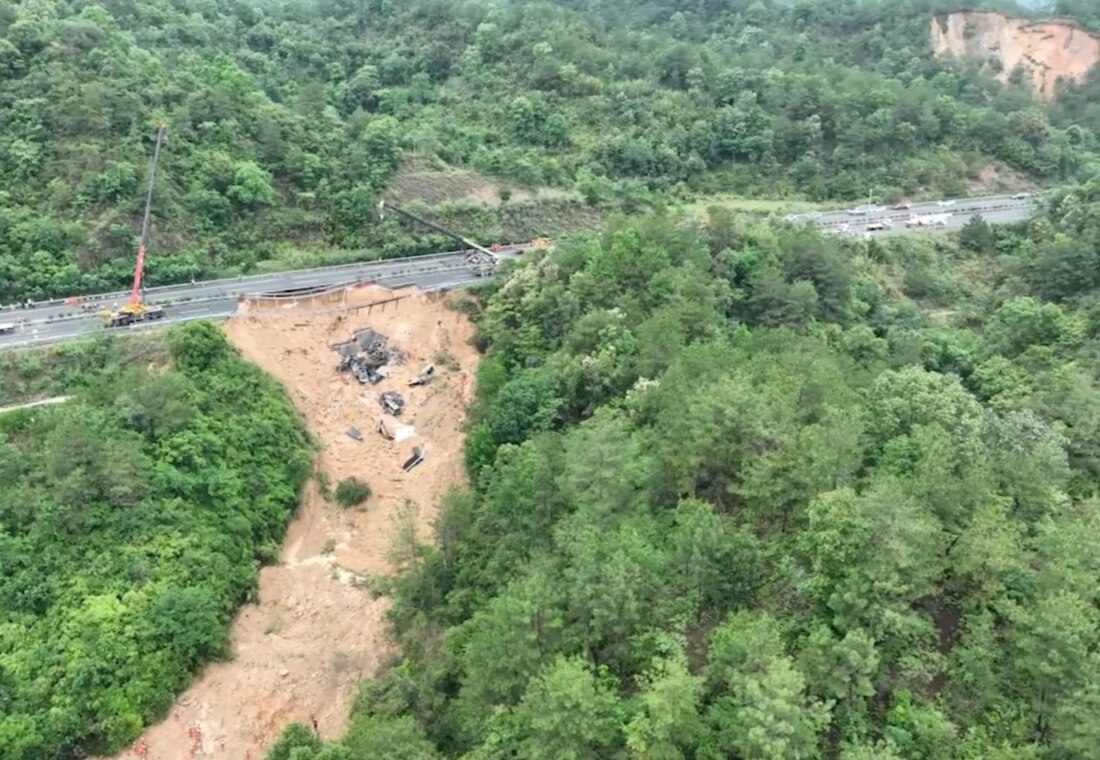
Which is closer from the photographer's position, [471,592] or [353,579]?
[471,592]

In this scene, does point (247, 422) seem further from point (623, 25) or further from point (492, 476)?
point (623, 25)

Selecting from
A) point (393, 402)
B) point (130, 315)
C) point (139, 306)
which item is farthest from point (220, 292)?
point (393, 402)

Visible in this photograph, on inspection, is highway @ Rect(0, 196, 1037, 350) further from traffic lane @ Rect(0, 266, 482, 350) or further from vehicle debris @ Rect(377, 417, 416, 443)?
vehicle debris @ Rect(377, 417, 416, 443)

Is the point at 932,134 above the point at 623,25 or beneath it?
beneath

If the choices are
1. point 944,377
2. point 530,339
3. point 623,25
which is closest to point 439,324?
point 530,339

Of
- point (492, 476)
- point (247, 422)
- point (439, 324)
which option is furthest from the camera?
point (439, 324)

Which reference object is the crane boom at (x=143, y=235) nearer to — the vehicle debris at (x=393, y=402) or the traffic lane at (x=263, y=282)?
the traffic lane at (x=263, y=282)

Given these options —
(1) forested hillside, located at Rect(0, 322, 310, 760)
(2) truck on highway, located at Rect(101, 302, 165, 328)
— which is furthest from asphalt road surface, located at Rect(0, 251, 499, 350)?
(1) forested hillside, located at Rect(0, 322, 310, 760)
